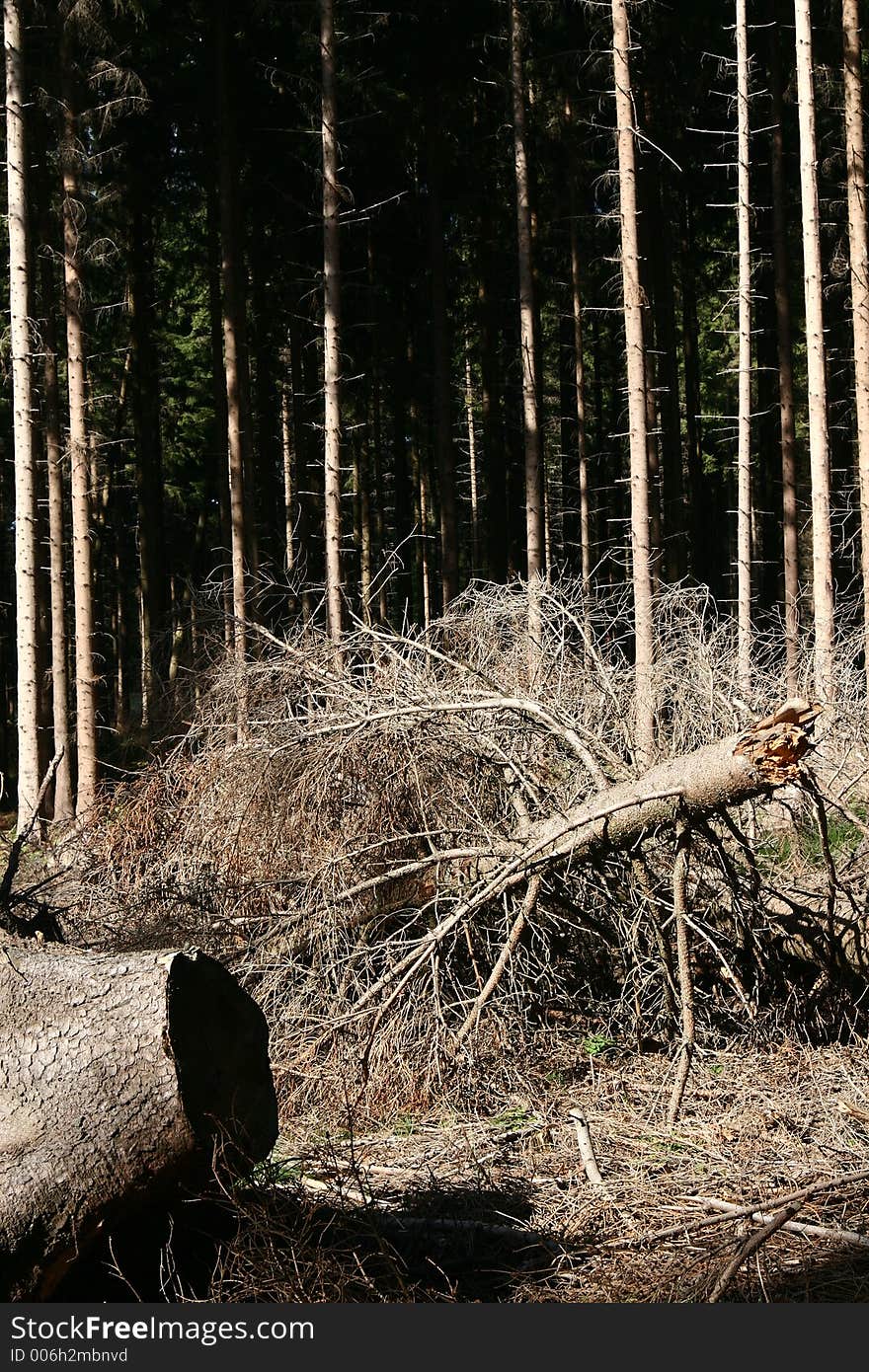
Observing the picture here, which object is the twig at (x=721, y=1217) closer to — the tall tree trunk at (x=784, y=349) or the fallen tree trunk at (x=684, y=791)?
the fallen tree trunk at (x=684, y=791)

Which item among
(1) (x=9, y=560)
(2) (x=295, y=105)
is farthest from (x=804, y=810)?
(1) (x=9, y=560)

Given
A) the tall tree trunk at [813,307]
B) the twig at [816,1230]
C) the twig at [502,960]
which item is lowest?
the twig at [816,1230]

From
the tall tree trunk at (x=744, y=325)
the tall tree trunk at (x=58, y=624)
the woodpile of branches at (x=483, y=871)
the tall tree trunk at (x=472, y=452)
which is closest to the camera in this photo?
the woodpile of branches at (x=483, y=871)

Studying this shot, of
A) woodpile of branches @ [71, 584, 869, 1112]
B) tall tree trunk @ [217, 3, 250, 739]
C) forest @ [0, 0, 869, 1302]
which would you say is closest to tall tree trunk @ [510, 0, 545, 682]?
forest @ [0, 0, 869, 1302]

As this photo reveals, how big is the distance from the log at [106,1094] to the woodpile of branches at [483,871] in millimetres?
1894

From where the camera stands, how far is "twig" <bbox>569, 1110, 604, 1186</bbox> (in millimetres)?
4602

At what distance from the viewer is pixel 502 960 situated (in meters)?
5.76

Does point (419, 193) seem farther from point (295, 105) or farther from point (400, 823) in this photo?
point (400, 823)

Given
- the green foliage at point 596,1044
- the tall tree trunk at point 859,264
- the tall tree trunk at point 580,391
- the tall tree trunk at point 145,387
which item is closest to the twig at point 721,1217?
the green foliage at point 596,1044

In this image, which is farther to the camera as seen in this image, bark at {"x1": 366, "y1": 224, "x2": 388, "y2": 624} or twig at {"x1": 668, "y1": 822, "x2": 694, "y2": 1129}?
bark at {"x1": 366, "y1": 224, "x2": 388, "y2": 624}

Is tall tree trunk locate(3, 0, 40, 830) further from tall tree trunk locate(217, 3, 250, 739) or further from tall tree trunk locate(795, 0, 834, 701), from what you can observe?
tall tree trunk locate(795, 0, 834, 701)

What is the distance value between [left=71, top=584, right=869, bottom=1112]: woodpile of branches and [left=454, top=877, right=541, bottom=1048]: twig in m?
0.01

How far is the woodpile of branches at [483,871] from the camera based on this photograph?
584cm

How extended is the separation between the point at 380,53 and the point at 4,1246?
1936 centimetres
